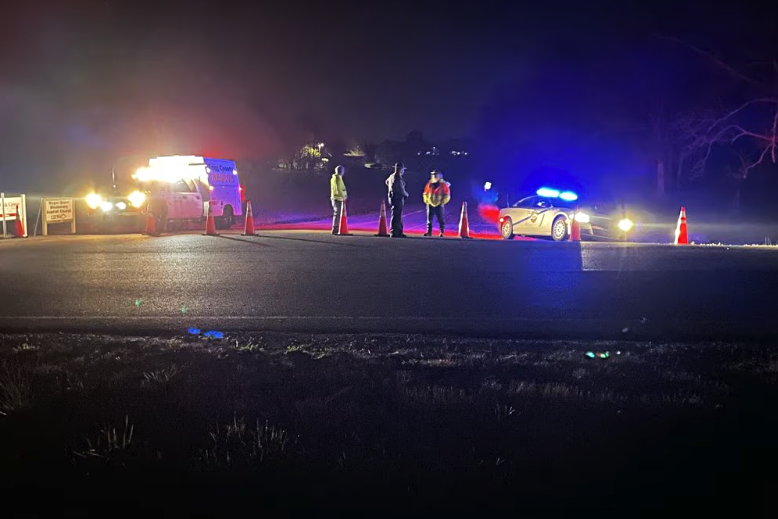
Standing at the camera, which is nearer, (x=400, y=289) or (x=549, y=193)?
(x=400, y=289)

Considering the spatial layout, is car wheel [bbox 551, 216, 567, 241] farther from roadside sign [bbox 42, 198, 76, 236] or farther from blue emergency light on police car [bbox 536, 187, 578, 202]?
roadside sign [bbox 42, 198, 76, 236]

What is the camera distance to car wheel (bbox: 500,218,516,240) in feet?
65.0

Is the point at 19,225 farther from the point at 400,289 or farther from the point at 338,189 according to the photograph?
the point at 400,289

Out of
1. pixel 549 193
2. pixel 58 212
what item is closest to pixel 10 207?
pixel 58 212

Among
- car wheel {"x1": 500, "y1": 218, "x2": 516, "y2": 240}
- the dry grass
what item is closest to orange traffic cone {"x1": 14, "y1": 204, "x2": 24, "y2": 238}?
car wheel {"x1": 500, "y1": 218, "x2": 516, "y2": 240}

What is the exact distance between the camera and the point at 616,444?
4.59 metres

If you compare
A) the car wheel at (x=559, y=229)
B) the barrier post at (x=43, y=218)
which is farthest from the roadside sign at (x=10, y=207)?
the car wheel at (x=559, y=229)

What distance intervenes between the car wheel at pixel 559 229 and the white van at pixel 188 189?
10.6 metres

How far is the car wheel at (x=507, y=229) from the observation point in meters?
19.8

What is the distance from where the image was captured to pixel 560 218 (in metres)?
18.8

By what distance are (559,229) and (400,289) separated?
9.46m

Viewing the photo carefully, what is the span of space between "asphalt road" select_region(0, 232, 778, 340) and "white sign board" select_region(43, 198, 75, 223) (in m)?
7.05

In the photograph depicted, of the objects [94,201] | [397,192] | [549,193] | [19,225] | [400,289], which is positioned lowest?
[400,289]

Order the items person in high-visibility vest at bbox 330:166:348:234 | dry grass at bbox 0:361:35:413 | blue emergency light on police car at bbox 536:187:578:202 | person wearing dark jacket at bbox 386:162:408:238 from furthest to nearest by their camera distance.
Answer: blue emergency light on police car at bbox 536:187:578:202 → person in high-visibility vest at bbox 330:166:348:234 → person wearing dark jacket at bbox 386:162:408:238 → dry grass at bbox 0:361:35:413
